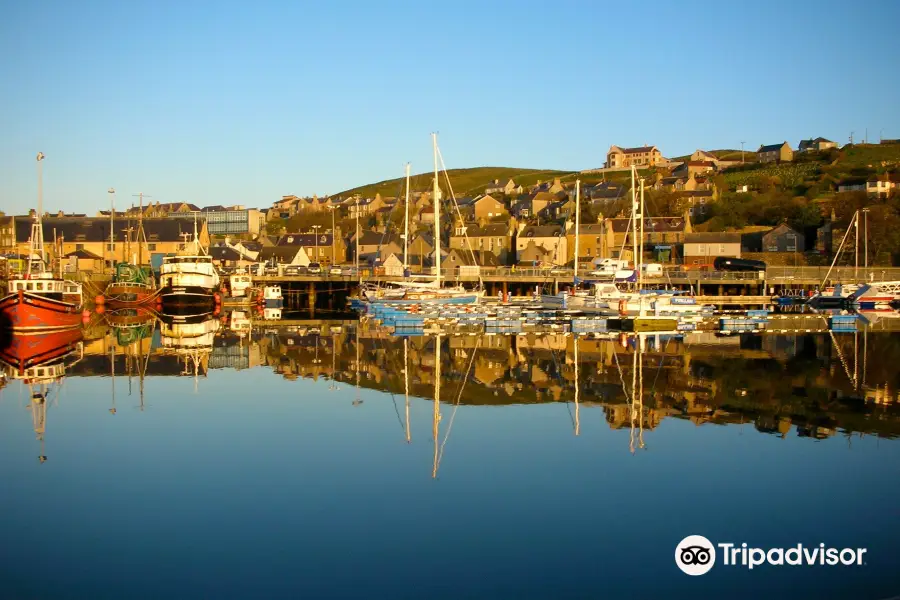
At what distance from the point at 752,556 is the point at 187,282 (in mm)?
53689

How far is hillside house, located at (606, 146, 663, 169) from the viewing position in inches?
7215

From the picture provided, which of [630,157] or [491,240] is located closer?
[491,240]

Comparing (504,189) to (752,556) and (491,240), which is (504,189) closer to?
(491,240)

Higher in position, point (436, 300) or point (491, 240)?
point (491, 240)

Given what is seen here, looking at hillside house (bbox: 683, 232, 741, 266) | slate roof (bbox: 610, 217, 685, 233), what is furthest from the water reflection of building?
slate roof (bbox: 610, 217, 685, 233)

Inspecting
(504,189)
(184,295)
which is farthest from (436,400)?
(504,189)

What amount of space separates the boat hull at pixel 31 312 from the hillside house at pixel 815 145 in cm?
14056

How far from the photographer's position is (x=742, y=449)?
59.0 ft

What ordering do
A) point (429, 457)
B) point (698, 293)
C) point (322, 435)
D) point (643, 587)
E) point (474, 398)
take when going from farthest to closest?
point (698, 293), point (474, 398), point (322, 435), point (429, 457), point (643, 587)

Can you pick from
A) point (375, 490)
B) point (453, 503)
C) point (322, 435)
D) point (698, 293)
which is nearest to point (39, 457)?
point (322, 435)

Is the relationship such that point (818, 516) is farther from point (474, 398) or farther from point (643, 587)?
point (474, 398)

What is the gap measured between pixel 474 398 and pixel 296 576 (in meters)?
13.5

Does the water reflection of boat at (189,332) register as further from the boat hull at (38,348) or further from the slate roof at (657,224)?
the slate roof at (657,224)

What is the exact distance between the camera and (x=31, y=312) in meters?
43.1
